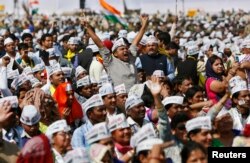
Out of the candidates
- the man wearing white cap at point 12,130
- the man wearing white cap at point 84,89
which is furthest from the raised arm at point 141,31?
the man wearing white cap at point 12,130

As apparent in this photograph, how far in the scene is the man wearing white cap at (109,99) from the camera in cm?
1163

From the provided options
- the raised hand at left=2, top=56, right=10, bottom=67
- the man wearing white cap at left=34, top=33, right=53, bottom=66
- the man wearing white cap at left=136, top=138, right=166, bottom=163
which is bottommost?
the man wearing white cap at left=34, top=33, right=53, bottom=66

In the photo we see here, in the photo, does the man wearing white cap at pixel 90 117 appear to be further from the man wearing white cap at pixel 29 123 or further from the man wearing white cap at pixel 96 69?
the man wearing white cap at pixel 96 69

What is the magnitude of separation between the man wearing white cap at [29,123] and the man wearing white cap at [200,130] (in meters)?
1.68

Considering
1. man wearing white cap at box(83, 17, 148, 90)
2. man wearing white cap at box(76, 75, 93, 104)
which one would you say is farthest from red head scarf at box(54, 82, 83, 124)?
man wearing white cap at box(83, 17, 148, 90)

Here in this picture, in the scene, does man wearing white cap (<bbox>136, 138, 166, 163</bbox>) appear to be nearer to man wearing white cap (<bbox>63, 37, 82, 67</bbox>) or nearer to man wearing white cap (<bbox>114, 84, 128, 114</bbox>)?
man wearing white cap (<bbox>114, 84, 128, 114</bbox>)

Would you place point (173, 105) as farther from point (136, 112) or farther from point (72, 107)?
point (72, 107)

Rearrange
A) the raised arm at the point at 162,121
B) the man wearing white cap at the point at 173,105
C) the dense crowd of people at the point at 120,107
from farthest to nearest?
the man wearing white cap at the point at 173,105 → the raised arm at the point at 162,121 → the dense crowd of people at the point at 120,107

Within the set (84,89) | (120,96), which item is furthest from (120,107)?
(84,89)

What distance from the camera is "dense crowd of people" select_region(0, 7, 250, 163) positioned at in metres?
8.90

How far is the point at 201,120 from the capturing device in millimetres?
9492

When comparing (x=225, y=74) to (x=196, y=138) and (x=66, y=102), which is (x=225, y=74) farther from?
(x=196, y=138)

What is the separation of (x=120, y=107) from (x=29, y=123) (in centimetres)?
216

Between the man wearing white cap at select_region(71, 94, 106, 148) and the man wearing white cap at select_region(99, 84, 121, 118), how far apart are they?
60cm
